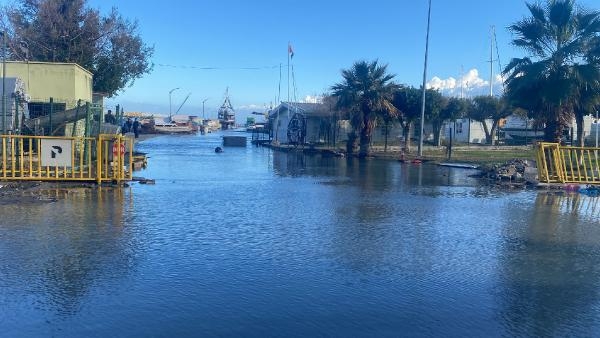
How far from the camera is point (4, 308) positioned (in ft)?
20.9

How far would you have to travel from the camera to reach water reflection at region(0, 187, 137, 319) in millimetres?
6953

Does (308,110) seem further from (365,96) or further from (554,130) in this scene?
(554,130)

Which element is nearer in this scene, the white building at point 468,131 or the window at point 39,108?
the window at point 39,108

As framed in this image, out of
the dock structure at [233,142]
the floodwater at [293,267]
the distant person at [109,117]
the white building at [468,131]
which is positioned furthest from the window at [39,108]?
the white building at [468,131]

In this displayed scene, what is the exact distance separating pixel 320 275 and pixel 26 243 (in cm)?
487

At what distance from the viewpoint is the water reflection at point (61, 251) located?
6953 millimetres

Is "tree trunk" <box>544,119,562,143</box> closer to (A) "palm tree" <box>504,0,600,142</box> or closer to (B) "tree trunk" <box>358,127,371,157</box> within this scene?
(A) "palm tree" <box>504,0,600,142</box>

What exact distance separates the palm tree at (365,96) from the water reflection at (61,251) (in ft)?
88.1

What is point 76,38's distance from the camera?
39531 mm

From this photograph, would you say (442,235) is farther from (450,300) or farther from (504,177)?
(504,177)

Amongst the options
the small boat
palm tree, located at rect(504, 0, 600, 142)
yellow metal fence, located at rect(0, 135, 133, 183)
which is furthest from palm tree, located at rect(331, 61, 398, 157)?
yellow metal fence, located at rect(0, 135, 133, 183)

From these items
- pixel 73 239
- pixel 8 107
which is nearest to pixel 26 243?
pixel 73 239

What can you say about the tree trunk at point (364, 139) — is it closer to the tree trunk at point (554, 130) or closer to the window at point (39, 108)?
the tree trunk at point (554, 130)

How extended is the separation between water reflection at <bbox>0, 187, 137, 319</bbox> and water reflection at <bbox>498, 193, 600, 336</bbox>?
16.1ft
